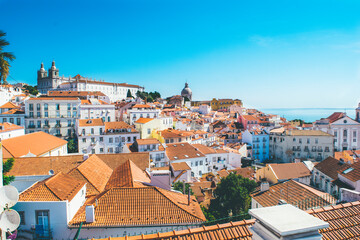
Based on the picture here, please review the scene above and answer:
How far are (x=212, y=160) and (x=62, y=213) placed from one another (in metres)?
33.0

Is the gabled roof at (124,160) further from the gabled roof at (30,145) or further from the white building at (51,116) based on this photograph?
the white building at (51,116)

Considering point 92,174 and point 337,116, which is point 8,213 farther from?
point 337,116

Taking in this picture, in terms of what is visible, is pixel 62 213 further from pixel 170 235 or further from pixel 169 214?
pixel 170 235

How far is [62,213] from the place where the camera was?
8.69 meters

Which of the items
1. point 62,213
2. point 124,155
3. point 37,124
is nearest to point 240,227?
point 62,213

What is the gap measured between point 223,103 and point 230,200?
11648 cm

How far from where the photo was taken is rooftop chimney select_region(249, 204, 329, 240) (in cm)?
339

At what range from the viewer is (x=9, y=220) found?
17.7 ft

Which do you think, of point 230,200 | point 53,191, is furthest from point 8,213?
point 230,200

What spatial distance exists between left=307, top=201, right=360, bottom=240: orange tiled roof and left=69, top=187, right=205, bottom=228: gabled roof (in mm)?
4990

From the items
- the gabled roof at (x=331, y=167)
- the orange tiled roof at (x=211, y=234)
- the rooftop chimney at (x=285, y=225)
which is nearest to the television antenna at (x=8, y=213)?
the orange tiled roof at (x=211, y=234)

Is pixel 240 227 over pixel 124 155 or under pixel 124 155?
over

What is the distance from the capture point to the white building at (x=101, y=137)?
126 feet

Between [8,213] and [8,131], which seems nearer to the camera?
[8,213]
